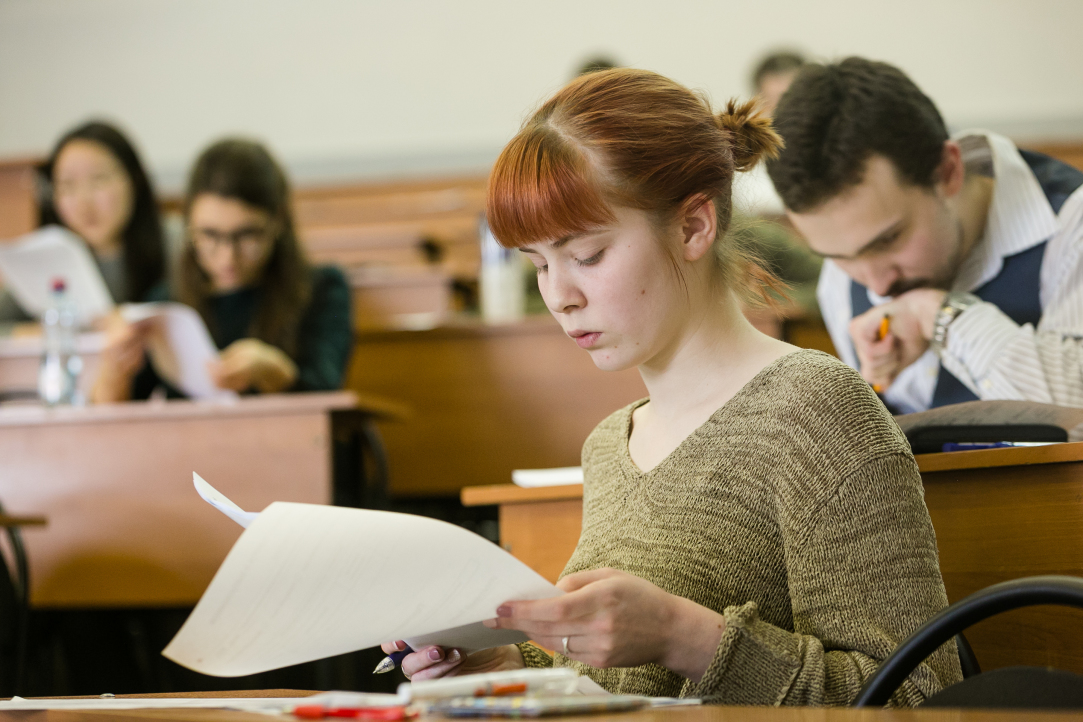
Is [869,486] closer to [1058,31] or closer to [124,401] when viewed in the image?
[124,401]

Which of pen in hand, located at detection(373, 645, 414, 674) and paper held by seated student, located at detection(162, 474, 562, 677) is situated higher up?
paper held by seated student, located at detection(162, 474, 562, 677)

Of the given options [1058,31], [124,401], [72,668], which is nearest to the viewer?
[72,668]

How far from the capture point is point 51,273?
2525 millimetres

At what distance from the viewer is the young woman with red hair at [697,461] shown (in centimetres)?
66

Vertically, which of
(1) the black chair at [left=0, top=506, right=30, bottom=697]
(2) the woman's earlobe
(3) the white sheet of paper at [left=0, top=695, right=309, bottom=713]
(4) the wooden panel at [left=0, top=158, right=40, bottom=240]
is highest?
(4) the wooden panel at [left=0, top=158, right=40, bottom=240]

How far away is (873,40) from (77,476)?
455 centimetres

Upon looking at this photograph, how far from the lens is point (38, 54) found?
5.71m

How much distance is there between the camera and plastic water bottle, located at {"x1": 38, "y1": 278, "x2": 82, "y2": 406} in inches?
97.0

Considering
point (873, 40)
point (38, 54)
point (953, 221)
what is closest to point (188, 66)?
point (38, 54)

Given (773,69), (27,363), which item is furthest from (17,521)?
(773,69)

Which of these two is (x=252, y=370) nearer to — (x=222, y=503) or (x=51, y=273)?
(x=51, y=273)

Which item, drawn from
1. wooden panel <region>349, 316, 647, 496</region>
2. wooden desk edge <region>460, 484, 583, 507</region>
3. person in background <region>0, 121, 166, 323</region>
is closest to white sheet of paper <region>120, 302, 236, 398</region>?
person in background <region>0, 121, 166, 323</region>

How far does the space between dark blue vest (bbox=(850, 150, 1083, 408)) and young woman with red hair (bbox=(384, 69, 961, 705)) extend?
0.51 m

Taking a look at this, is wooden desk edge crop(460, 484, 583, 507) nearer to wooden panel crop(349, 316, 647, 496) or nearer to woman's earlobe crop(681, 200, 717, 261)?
woman's earlobe crop(681, 200, 717, 261)
